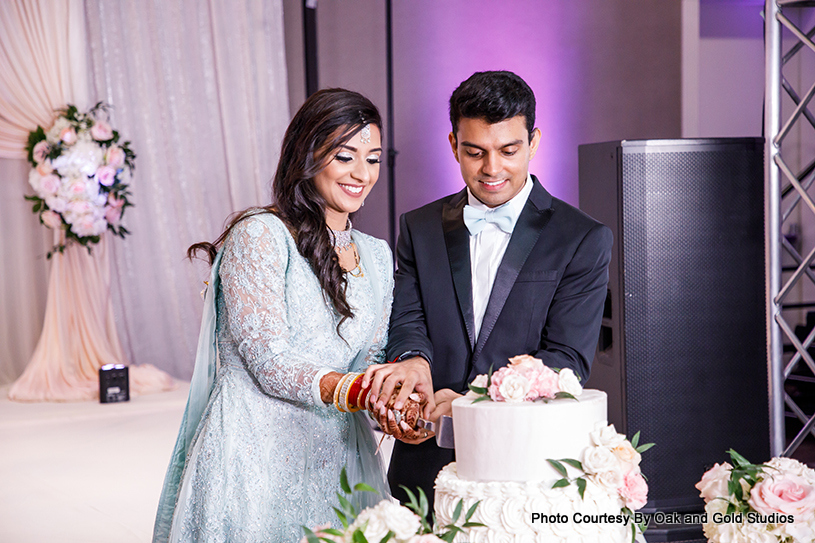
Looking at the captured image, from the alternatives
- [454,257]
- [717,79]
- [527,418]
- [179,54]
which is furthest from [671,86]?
[527,418]

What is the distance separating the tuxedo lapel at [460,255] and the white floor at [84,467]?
7.12 feet

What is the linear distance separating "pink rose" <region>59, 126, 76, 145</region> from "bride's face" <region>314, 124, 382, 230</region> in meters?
4.49

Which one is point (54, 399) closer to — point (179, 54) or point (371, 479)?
point (179, 54)

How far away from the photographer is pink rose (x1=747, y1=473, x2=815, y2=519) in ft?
4.47

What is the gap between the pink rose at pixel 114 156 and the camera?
5.87 m

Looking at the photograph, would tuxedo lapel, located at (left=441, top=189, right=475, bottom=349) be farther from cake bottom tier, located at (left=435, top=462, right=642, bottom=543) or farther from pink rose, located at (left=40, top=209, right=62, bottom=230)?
pink rose, located at (left=40, top=209, right=62, bottom=230)

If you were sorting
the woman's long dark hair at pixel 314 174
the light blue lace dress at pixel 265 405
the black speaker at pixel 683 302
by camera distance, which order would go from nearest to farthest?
1. the light blue lace dress at pixel 265 405
2. the woman's long dark hair at pixel 314 174
3. the black speaker at pixel 683 302

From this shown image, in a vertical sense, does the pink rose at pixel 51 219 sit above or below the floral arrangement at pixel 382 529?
above

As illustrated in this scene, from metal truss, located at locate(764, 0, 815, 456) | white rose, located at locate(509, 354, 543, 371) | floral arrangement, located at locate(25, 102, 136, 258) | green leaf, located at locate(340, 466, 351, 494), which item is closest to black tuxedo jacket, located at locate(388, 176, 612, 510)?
white rose, located at locate(509, 354, 543, 371)

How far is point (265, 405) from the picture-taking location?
1894mm

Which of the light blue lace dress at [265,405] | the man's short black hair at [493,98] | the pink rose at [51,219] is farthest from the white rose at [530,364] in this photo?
the pink rose at [51,219]

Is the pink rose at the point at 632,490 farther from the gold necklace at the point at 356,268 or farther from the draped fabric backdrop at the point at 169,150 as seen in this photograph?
the draped fabric backdrop at the point at 169,150

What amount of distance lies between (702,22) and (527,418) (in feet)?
17.2

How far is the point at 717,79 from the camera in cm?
577
